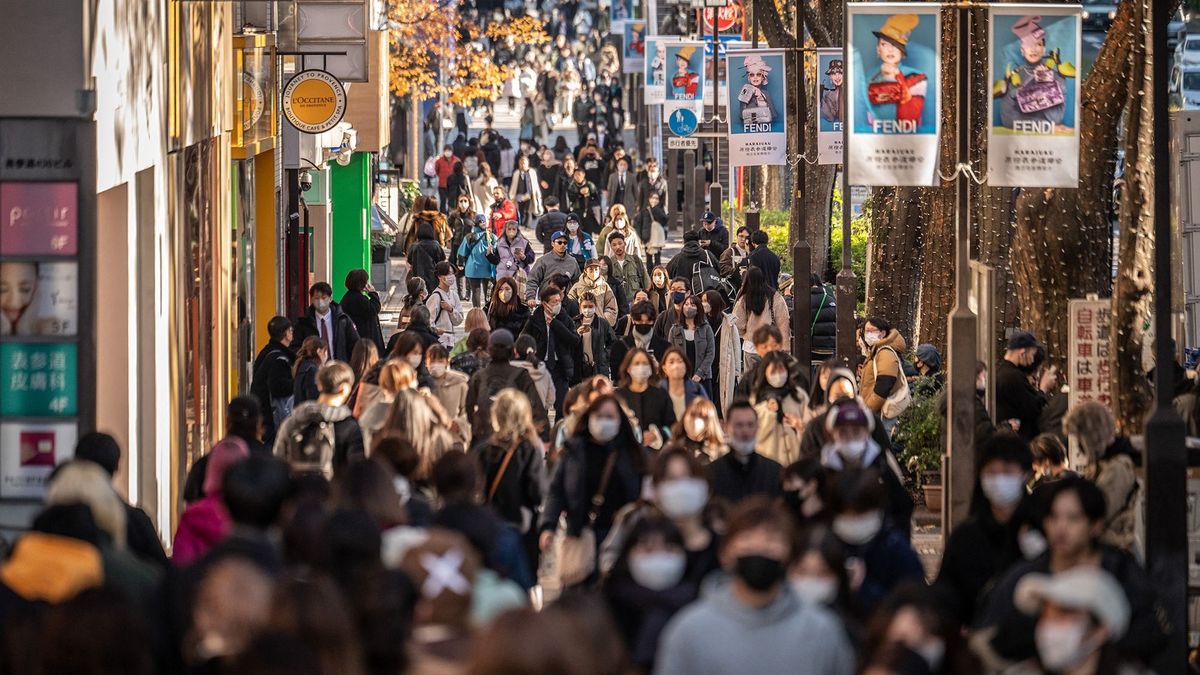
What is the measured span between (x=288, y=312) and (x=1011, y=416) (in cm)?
1165

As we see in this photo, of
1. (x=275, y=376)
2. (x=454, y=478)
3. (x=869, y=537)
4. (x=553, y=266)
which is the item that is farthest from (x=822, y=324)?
(x=454, y=478)

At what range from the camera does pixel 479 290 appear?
30.6 m

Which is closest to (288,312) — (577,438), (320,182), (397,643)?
(320,182)

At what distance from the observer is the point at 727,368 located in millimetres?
19734

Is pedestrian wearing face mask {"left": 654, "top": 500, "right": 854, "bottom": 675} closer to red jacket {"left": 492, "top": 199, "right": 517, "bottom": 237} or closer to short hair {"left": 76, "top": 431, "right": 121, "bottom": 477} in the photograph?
short hair {"left": 76, "top": 431, "right": 121, "bottom": 477}

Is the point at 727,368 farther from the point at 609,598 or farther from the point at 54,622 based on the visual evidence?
the point at 54,622

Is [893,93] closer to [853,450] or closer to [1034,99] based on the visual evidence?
[1034,99]

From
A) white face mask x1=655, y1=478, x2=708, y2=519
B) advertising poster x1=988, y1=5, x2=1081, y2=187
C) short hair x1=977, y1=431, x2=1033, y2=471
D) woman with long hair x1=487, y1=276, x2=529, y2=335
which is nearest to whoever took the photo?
white face mask x1=655, y1=478, x2=708, y2=519

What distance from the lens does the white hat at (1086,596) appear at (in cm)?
755

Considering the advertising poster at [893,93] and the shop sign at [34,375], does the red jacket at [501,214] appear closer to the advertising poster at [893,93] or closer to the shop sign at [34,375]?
the advertising poster at [893,93]

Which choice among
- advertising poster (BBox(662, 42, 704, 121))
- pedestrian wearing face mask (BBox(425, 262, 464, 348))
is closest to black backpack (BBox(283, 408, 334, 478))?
pedestrian wearing face mask (BBox(425, 262, 464, 348))

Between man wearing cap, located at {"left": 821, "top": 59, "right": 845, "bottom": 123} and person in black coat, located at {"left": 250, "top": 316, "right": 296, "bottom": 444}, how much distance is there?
11778 mm

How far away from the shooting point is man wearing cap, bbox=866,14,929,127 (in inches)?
568

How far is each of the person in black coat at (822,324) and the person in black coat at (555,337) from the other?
635cm
